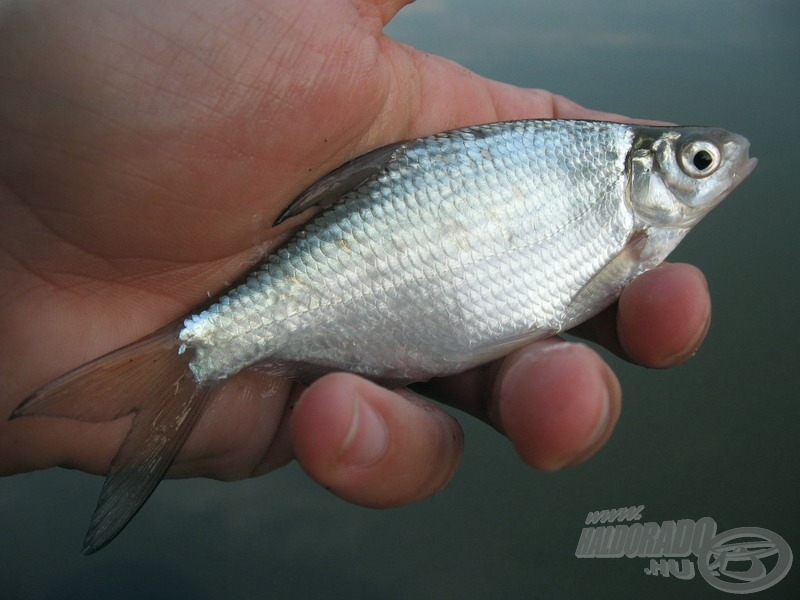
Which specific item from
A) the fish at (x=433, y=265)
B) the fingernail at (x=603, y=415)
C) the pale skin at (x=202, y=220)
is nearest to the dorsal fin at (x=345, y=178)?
the fish at (x=433, y=265)

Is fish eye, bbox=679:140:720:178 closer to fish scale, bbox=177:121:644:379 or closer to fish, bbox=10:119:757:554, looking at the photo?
fish, bbox=10:119:757:554

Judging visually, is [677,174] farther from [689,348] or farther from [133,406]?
[133,406]

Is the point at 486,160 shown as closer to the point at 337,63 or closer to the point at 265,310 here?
the point at 337,63

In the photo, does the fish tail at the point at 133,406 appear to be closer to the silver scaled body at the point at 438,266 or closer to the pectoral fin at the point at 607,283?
the silver scaled body at the point at 438,266

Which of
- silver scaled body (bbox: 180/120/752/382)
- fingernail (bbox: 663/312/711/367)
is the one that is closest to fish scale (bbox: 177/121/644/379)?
silver scaled body (bbox: 180/120/752/382)

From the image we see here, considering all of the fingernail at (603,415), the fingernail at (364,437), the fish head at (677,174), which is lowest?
the fingernail at (364,437)

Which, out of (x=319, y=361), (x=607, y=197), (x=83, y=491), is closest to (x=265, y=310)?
(x=319, y=361)
